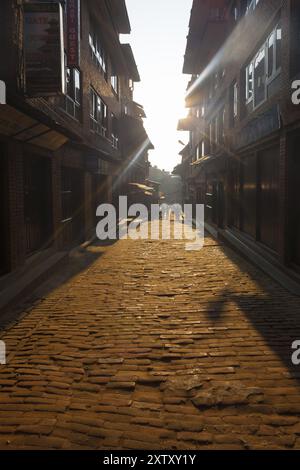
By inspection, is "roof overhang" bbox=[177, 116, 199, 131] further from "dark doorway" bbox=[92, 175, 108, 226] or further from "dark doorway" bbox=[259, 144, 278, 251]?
"dark doorway" bbox=[259, 144, 278, 251]

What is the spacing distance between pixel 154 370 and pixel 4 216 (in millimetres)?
5179

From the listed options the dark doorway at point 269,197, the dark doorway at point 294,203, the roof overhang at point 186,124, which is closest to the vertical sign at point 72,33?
the dark doorway at point 269,197

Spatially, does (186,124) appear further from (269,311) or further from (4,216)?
(269,311)

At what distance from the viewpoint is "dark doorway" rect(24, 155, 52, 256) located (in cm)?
1028

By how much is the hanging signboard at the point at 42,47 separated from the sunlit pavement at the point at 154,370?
4.38m

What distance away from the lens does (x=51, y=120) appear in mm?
8359

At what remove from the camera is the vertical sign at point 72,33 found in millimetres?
12570

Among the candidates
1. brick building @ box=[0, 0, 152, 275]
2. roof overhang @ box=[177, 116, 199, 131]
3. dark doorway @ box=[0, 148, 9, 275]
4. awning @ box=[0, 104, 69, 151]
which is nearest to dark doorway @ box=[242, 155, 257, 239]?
brick building @ box=[0, 0, 152, 275]

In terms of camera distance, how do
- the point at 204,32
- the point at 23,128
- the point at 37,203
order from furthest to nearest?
the point at 204,32
the point at 37,203
the point at 23,128

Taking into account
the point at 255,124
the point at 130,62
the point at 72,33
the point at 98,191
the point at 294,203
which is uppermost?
the point at 130,62

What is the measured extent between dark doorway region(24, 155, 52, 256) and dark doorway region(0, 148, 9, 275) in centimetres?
161

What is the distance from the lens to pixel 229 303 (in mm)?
7000

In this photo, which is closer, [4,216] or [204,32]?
[4,216]

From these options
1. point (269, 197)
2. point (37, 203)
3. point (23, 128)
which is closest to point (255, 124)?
point (269, 197)
